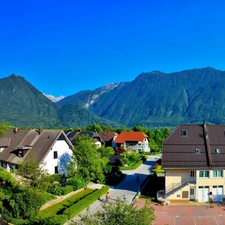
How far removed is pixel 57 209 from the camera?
1393 inches

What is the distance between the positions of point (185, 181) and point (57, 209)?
56.2ft

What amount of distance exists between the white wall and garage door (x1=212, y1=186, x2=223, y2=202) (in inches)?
934

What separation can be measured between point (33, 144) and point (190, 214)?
27.7 metres

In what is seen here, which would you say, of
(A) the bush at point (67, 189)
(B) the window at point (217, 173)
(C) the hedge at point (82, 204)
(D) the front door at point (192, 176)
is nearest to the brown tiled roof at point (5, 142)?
(A) the bush at point (67, 189)

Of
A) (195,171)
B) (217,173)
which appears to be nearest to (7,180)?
(195,171)

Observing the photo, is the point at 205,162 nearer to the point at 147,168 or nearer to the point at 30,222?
the point at 30,222

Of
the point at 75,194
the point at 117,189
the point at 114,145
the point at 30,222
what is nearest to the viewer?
the point at 30,222

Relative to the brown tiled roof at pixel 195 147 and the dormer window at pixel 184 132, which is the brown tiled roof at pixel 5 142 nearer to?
the brown tiled roof at pixel 195 147

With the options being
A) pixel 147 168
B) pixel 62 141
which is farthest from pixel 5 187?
pixel 147 168

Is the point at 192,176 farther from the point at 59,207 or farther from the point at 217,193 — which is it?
the point at 59,207

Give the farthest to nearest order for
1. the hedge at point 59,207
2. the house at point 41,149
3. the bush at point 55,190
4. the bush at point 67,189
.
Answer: the house at point 41,149, the bush at point 67,189, the bush at point 55,190, the hedge at point 59,207

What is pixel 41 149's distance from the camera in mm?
47938

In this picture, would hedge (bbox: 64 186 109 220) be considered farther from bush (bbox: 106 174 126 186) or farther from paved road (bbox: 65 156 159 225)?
bush (bbox: 106 174 126 186)

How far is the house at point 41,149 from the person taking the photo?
155 feet
